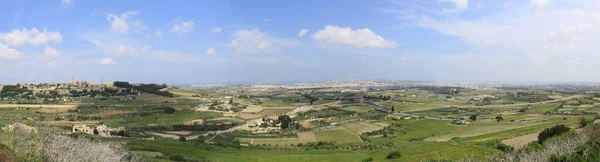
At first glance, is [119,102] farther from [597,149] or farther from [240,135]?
[597,149]

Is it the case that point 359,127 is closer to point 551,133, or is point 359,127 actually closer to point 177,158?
point 551,133

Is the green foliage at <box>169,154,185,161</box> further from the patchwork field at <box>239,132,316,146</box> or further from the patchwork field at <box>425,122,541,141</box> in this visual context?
the patchwork field at <box>425,122,541,141</box>

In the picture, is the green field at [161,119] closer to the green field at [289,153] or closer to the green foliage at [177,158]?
the green field at [289,153]

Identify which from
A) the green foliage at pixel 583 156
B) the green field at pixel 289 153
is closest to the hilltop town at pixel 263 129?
the green field at pixel 289 153

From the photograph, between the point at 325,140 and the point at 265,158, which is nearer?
the point at 265,158

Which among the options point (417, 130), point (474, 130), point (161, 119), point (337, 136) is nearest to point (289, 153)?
point (337, 136)

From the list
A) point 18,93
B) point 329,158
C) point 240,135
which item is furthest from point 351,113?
point 18,93

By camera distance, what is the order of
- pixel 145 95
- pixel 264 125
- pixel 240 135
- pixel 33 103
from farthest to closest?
pixel 145 95, pixel 33 103, pixel 264 125, pixel 240 135

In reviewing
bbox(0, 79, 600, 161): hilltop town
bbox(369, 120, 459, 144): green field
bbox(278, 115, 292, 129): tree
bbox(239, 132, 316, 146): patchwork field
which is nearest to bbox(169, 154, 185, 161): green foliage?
bbox(0, 79, 600, 161): hilltop town

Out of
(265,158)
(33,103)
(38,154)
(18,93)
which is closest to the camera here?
(38,154)
